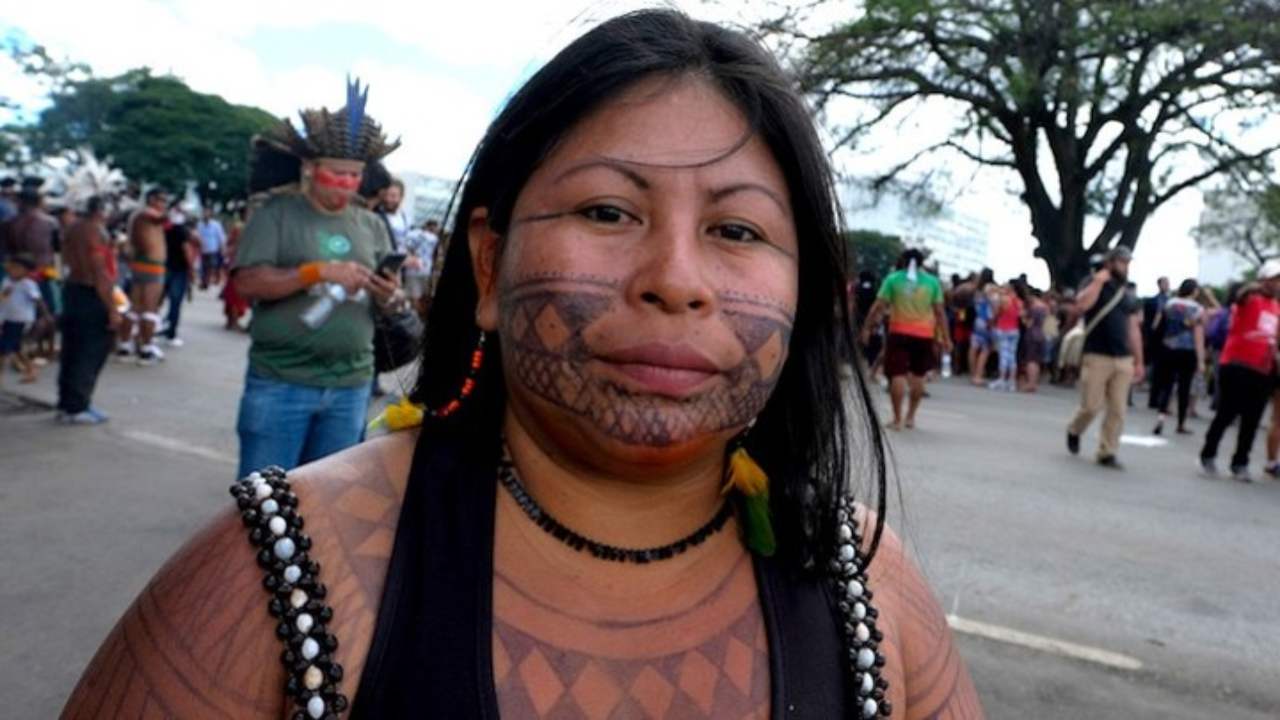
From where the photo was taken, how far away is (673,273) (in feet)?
4.33

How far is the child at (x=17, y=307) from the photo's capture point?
9.18 metres

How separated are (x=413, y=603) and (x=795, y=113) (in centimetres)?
82

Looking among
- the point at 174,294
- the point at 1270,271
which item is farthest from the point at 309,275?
the point at 174,294

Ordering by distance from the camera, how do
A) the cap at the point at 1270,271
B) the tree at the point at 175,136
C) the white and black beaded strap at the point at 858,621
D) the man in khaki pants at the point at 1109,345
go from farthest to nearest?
the tree at the point at 175,136 < the cap at the point at 1270,271 < the man in khaki pants at the point at 1109,345 < the white and black beaded strap at the point at 858,621

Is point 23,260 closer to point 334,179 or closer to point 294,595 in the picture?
point 334,179

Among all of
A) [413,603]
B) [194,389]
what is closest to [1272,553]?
[413,603]

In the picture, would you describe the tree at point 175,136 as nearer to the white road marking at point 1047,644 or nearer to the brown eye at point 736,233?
the white road marking at point 1047,644

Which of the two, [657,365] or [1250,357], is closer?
[657,365]

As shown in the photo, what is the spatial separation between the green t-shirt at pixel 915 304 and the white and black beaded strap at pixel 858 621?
8467 millimetres

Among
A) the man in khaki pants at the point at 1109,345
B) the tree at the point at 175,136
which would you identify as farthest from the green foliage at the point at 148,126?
the man in khaki pants at the point at 1109,345

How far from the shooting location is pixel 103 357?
7.63 metres

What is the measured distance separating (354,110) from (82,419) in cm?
478

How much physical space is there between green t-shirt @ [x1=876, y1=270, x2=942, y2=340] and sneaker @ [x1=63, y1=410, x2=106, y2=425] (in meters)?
6.56

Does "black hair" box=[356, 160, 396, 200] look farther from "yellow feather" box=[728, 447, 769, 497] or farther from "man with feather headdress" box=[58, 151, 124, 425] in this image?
"man with feather headdress" box=[58, 151, 124, 425]
